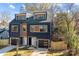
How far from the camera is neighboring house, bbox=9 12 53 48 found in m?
2.11

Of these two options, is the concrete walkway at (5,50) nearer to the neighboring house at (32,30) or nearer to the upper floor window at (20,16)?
the neighboring house at (32,30)

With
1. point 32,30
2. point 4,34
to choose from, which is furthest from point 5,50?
point 32,30

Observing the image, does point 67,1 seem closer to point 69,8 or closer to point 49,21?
point 69,8

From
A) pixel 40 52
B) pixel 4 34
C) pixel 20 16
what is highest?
pixel 20 16

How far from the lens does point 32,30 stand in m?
2.13

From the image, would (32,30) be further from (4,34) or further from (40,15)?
(4,34)

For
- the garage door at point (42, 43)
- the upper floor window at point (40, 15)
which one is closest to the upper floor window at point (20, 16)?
the upper floor window at point (40, 15)

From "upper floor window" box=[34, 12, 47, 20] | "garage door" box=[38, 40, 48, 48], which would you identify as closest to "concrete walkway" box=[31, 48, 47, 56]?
"garage door" box=[38, 40, 48, 48]

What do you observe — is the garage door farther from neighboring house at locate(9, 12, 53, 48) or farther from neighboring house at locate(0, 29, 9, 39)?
neighboring house at locate(0, 29, 9, 39)

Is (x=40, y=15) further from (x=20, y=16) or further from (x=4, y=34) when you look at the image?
(x=4, y=34)

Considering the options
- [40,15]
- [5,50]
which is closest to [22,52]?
[5,50]

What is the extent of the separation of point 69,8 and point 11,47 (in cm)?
69

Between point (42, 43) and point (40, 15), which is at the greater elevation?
point (40, 15)

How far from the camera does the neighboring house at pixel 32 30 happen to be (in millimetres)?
2111
